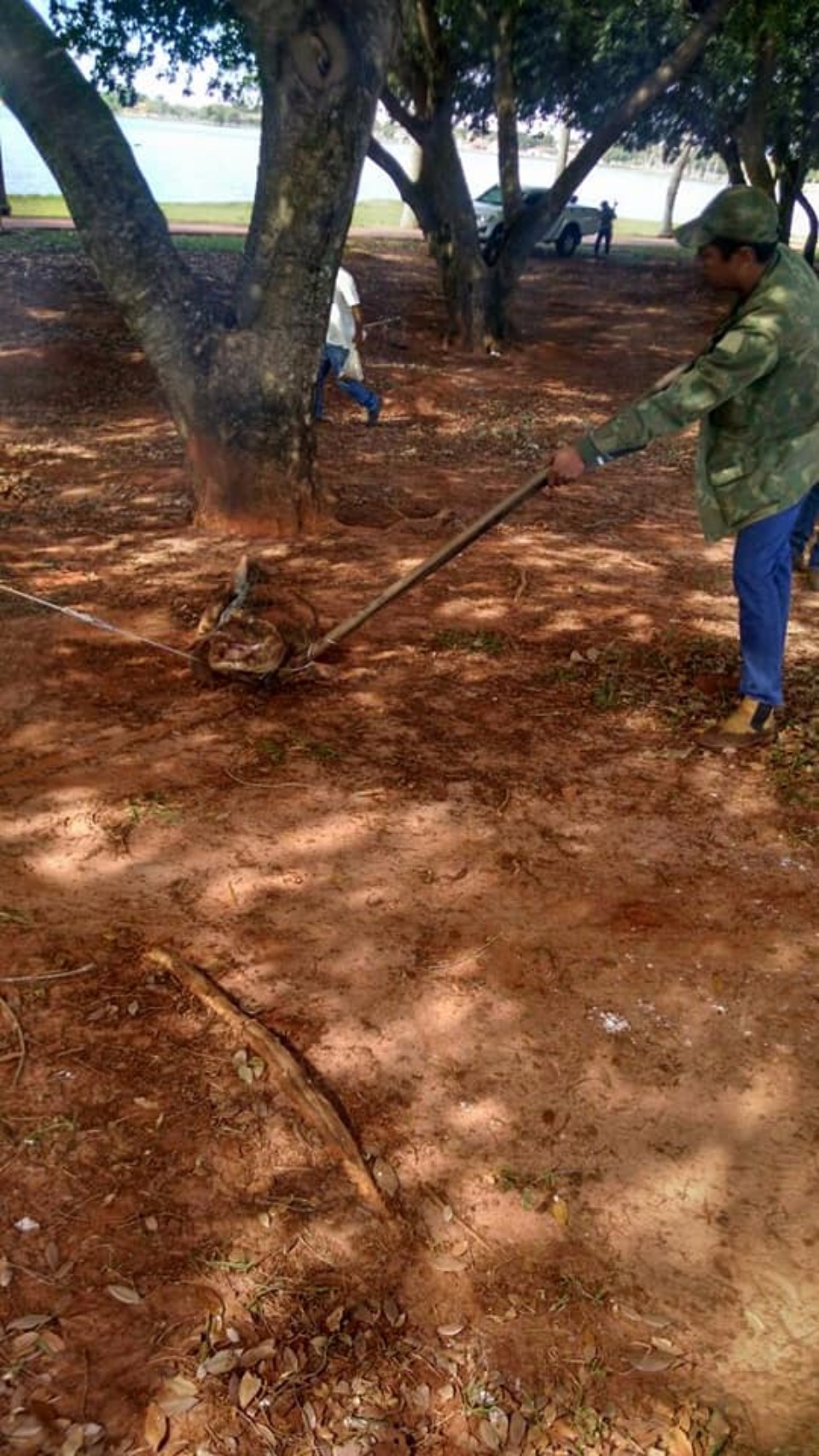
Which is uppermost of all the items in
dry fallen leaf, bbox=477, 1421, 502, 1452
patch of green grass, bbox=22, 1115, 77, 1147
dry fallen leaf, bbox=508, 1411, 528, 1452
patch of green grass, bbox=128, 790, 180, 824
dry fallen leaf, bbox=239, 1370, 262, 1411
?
patch of green grass, bbox=128, 790, 180, 824

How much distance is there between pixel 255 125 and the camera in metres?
88.0

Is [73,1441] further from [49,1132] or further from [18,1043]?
[18,1043]

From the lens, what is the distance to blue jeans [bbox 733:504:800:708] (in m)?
4.18

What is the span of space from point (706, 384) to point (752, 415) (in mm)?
311

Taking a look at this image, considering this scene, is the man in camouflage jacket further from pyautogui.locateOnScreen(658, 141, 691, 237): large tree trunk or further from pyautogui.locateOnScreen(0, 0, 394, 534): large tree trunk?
pyautogui.locateOnScreen(658, 141, 691, 237): large tree trunk

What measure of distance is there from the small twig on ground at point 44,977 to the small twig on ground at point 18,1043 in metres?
0.07

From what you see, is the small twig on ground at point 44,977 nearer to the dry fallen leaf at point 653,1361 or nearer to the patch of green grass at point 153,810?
the patch of green grass at point 153,810

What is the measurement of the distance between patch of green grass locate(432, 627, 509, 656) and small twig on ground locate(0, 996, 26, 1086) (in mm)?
2923

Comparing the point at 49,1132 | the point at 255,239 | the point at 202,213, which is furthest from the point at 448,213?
the point at 202,213

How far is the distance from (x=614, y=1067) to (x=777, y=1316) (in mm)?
714

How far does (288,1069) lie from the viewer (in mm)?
2756

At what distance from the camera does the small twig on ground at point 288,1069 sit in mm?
2541

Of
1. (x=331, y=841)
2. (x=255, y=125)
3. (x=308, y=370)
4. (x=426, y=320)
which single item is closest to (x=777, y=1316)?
(x=331, y=841)

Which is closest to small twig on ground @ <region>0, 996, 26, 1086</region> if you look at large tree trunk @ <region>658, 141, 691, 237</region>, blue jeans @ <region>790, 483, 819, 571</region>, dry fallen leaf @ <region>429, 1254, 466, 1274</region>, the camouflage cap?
dry fallen leaf @ <region>429, 1254, 466, 1274</region>
